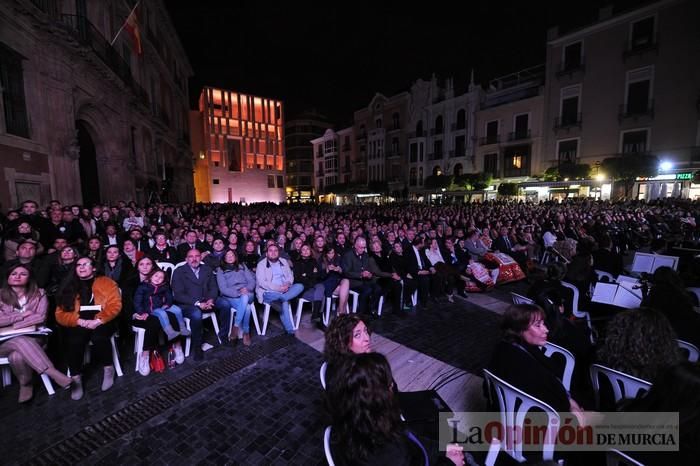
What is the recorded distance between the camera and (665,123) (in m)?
21.5

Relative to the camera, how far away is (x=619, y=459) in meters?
1.74

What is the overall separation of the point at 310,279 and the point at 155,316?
251 centimetres

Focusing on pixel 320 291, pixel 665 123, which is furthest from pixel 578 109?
pixel 320 291

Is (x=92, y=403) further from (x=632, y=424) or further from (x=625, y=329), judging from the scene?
(x=625, y=329)

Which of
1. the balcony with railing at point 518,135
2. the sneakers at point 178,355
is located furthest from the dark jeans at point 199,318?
the balcony with railing at point 518,135

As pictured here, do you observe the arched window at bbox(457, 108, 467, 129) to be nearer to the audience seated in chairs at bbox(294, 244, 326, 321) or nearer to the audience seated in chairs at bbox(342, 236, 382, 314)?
the audience seated in chairs at bbox(342, 236, 382, 314)

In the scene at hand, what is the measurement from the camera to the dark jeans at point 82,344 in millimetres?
3648

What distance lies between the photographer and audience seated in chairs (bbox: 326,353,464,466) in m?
1.51

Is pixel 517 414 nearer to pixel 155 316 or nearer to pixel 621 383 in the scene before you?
pixel 621 383

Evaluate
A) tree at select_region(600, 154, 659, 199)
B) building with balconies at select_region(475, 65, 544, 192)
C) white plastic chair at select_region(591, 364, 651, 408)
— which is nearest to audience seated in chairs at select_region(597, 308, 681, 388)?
white plastic chair at select_region(591, 364, 651, 408)

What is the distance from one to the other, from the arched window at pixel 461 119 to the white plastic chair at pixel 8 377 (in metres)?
35.9

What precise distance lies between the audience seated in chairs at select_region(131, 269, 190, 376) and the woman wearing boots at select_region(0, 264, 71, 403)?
81 centimetres

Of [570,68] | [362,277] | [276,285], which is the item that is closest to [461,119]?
[570,68]

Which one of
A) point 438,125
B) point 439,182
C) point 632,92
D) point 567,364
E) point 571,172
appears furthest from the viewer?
point 438,125
